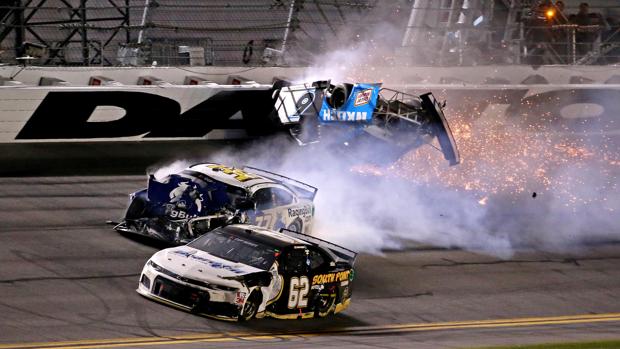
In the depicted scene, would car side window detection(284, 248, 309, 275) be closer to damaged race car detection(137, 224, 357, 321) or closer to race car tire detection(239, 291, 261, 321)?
damaged race car detection(137, 224, 357, 321)

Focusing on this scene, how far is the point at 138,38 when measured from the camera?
25141mm

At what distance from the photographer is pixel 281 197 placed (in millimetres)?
16031

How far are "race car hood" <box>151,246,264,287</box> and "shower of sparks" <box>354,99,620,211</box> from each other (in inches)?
350

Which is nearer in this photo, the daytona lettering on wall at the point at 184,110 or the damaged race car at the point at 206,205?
the damaged race car at the point at 206,205

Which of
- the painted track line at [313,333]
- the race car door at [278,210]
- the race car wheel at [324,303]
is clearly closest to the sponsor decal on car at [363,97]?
the race car door at [278,210]

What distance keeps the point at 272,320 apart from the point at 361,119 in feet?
25.3

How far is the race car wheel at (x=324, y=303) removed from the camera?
13008 mm

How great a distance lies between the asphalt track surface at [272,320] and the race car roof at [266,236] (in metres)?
1.02

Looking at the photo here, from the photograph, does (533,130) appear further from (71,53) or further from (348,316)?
(348,316)

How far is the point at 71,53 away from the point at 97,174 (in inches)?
204

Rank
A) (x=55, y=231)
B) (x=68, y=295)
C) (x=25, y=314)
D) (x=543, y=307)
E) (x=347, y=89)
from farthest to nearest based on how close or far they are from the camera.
A: 1. (x=347, y=89)
2. (x=55, y=231)
3. (x=543, y=307)
4. (x=68, y=295)
5. (x=25, y=314)

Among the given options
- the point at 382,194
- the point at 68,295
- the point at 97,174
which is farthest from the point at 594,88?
the point at 68,295

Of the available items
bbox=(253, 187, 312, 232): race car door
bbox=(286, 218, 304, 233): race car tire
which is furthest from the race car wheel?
bbox=(286, 218, 304, 233): race car tire

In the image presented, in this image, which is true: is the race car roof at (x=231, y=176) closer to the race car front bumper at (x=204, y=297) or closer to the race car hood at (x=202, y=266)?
the race car hood at (x=202, y=266)
